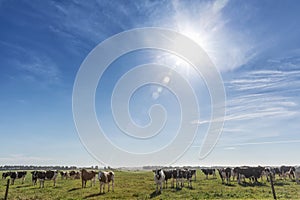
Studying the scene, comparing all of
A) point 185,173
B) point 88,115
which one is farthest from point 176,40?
point 185,173

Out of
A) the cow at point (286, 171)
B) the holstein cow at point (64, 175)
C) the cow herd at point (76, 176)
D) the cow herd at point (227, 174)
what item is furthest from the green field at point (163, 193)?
the holstein cow at point (64, 175)

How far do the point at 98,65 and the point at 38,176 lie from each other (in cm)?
1922

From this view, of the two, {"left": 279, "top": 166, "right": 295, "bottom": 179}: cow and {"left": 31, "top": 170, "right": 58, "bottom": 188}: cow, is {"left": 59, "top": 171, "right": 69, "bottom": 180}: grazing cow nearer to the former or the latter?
{"left": 31, "top": 170, "right": 58, "bottom": 188}: cow

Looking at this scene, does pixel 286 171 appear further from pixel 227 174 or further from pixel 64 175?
pixel 64 175

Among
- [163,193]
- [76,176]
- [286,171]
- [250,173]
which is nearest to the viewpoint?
[163,193]

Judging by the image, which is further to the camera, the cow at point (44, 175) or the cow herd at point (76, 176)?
the cow at point (44, 175)

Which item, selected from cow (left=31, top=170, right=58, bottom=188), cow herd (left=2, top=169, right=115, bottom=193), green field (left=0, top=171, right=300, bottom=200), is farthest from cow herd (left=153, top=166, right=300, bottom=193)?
cow (left=31, top=170, right=58, bottom=188)

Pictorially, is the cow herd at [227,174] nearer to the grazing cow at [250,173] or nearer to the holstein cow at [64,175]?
the grazing cow at [250,173]

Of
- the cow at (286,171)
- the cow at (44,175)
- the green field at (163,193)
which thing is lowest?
the green field at (163,193)

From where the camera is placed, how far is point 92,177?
2428 cm

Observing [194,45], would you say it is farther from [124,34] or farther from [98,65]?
[98,65]

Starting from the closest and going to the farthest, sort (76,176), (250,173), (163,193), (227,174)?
(163,193) < (227,174) < (250,173) < (76,176)

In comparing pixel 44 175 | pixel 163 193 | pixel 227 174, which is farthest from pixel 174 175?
pixel 44 175

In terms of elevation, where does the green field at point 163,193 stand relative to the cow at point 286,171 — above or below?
below
